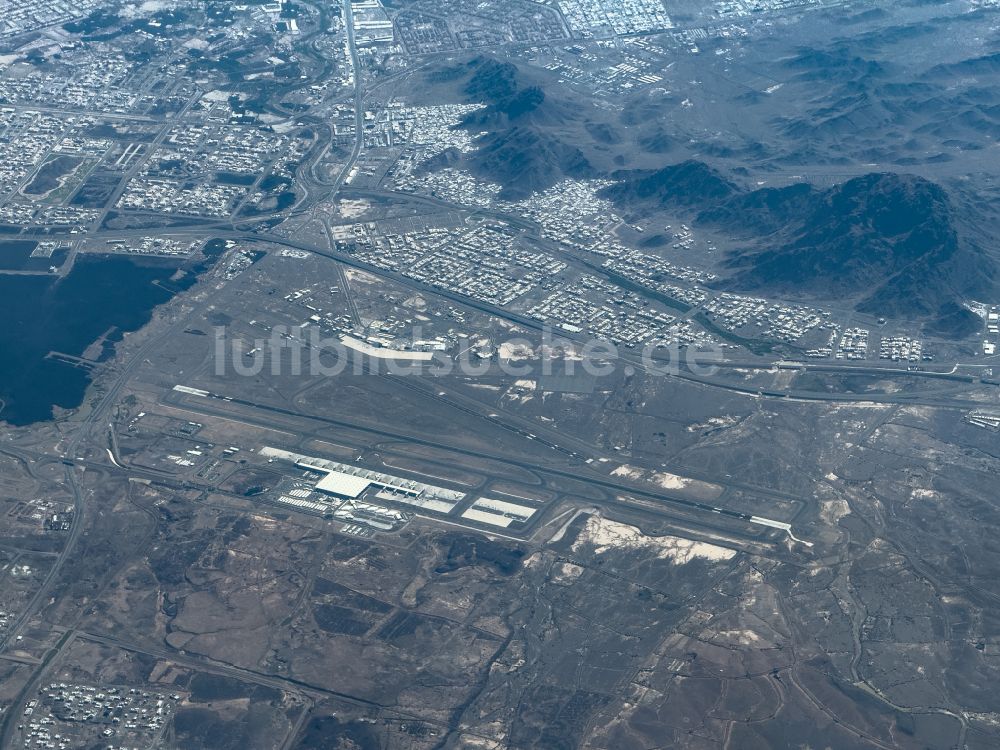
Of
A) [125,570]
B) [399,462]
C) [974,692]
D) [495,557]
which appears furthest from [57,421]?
[974,692]

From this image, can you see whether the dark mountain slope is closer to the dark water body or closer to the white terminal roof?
the white terminal roof

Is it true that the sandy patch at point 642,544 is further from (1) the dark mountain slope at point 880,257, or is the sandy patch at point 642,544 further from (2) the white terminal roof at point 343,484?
(1) the dark mountain slope at point 880,257

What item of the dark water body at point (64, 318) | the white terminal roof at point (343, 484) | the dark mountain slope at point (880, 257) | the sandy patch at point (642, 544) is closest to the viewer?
the sandy patch at point (642, 544)

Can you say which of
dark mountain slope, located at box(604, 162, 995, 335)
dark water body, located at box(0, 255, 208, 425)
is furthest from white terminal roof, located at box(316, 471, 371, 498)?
dark mountain slope, located at box(604, 162, 995, 335)

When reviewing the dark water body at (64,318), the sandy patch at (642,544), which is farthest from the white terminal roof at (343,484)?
the dark water body at (64,318)

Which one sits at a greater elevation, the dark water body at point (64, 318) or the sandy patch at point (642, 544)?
the dark water body at point (64, 318)

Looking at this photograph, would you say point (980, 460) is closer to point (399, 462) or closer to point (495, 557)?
point (495, 557)
